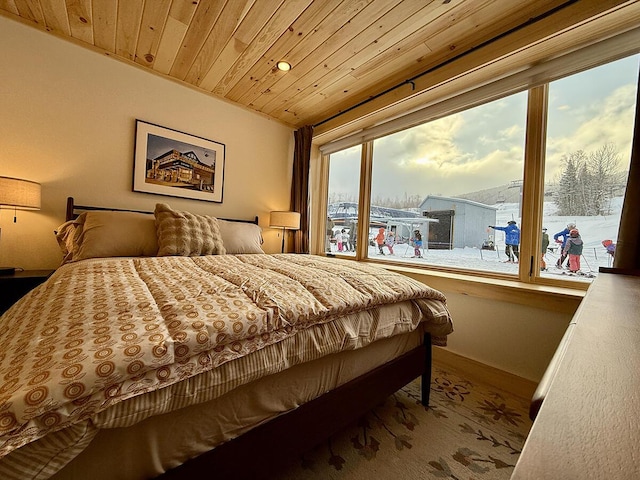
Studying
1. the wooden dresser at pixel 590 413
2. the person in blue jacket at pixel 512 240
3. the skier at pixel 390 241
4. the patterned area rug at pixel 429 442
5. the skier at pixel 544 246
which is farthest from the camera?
the skier at pixel 390 241

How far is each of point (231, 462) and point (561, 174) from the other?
7.78 feet

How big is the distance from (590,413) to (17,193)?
2695mm

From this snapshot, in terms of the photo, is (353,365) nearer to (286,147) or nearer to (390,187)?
(390,187)

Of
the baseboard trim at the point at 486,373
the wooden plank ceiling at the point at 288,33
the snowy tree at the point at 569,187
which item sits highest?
the wooden plank ceiling at the point at 288,33

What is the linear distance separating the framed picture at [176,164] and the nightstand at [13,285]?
40.2 inches

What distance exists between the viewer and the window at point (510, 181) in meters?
1.64

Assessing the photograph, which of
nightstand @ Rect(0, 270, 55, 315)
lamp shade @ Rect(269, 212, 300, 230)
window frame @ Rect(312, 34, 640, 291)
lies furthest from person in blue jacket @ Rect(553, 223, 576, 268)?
nightstand @ Rect(0, 270, 55, 315)

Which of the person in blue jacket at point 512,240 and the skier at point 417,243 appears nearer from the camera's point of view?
the person in blue jacket at point 512,240

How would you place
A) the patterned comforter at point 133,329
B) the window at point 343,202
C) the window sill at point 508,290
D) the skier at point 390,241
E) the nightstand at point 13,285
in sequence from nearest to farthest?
the patterned comforter at point 133,329 < the window sill at point 508,290 < the nightstand at point 13,285 < the skier at point 390,241 < the window at point 343,202

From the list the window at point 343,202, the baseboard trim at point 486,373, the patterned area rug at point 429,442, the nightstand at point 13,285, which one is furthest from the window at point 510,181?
the nightstand at point 13,285

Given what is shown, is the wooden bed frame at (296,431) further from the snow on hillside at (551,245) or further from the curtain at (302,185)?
the curtain at (302,185)

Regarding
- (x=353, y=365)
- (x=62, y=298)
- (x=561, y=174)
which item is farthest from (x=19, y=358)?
(x=561, y=174)

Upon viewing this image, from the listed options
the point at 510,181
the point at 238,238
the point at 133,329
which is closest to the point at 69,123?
the point at 238,238

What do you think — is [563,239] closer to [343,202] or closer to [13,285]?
[343,202]
